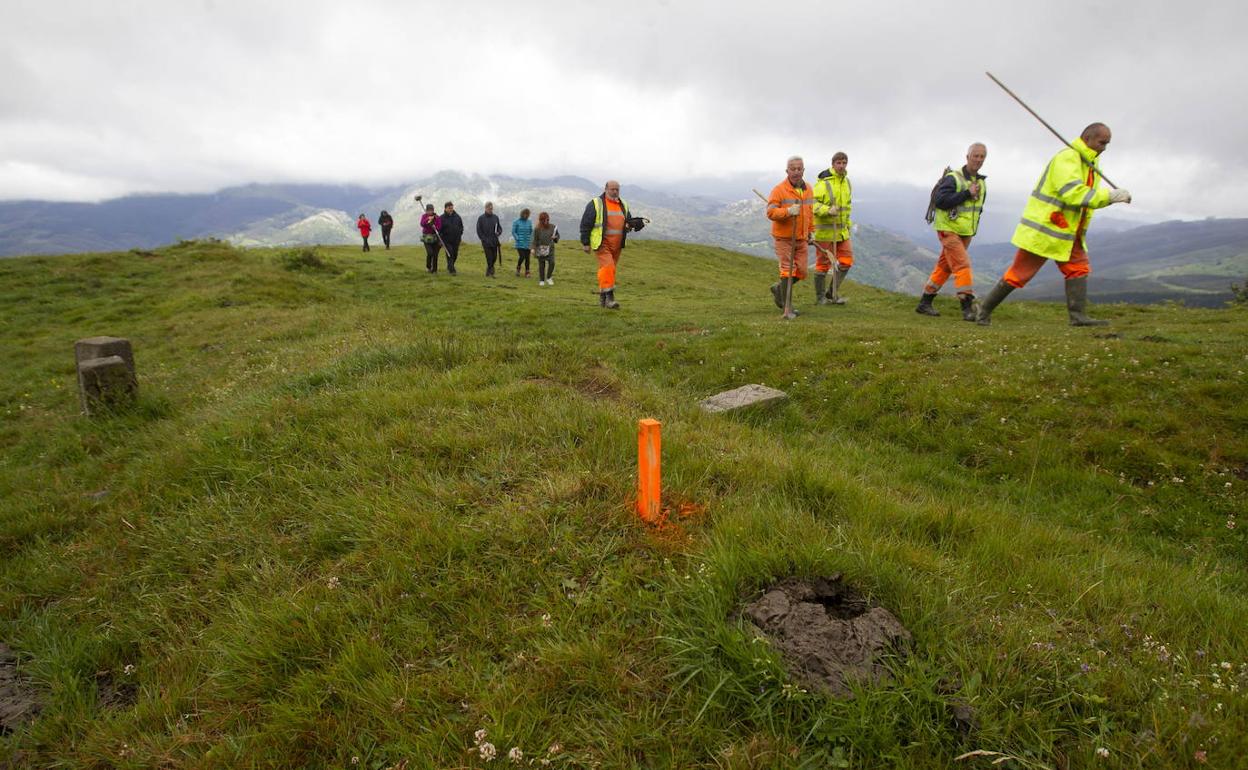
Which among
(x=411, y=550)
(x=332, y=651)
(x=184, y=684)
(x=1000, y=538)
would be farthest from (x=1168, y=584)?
(x=184, y=684)

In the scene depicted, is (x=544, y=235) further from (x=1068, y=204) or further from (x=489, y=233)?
(x=1068, y=204)

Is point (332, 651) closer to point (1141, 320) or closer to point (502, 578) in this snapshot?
point (502, 578)

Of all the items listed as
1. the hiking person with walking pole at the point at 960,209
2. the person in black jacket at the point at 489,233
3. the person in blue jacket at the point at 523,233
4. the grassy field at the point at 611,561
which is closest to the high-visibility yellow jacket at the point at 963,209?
the hiking person with walking pole at the point at 960,209

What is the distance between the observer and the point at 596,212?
1475 cm

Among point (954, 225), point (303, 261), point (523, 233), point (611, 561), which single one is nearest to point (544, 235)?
point (523, 233)

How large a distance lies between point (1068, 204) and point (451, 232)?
22351 mm

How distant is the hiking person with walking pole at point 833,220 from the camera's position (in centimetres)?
1492

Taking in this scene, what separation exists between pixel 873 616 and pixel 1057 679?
0.74 meters

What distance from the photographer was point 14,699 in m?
3.17

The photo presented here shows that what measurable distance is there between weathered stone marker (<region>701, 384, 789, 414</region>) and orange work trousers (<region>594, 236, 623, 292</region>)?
8427mm

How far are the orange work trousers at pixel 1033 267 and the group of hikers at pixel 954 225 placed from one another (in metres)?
0.02

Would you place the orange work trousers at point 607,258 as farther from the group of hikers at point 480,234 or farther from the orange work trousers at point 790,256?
the group of hikers at point 480,234

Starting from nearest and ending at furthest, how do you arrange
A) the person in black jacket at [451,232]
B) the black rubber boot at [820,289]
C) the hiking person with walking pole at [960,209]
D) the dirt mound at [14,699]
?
the dirt mound at [14,699]
the hiking person with walking pole at [960,209]
the black rubber boot at [820,289]
the person in black jacket at [451,232]

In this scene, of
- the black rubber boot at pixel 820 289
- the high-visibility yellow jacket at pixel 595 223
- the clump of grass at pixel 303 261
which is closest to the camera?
the high-visibility yellow jacket at pixel 595 223
